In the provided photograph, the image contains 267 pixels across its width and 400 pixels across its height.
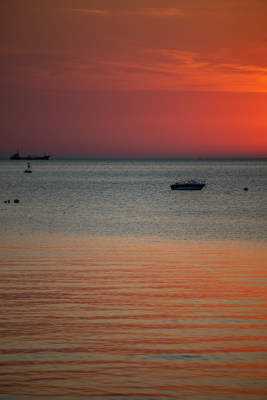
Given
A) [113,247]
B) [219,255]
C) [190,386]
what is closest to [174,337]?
[190,386]

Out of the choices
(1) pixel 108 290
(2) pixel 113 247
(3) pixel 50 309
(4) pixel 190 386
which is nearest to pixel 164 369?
(4) pixel 190 386

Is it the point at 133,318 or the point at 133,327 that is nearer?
the point at 133,327

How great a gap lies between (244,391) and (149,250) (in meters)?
20.5

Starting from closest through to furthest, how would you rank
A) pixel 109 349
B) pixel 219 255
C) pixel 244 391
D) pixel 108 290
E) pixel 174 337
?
1. pixel 244 391
2. pixel 109 349
3. pixel 174 337
4. pixel 108 290
5. pixel 219 255

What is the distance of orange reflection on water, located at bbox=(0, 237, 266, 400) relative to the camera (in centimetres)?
1256

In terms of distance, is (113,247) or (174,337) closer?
(174,337)

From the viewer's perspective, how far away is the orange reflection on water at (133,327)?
495 inches

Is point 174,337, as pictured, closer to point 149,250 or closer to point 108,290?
point 108,290

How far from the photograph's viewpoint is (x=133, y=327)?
1655 cm

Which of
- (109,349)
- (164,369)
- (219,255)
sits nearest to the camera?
(164,369)

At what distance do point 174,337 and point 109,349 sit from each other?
2072 millimetres

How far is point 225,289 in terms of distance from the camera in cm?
2181

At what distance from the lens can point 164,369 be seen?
43.7 feet

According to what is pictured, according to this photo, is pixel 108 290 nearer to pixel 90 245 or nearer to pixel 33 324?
pixel 33 324
